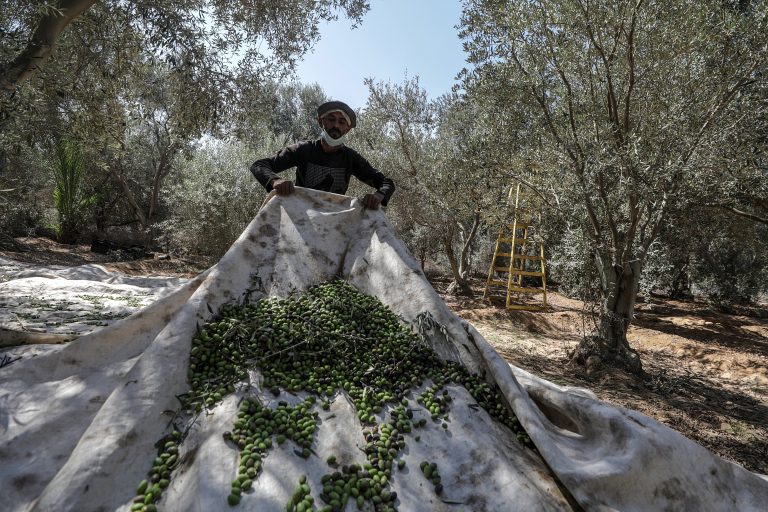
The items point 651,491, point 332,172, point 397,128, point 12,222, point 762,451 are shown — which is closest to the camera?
point 651,491

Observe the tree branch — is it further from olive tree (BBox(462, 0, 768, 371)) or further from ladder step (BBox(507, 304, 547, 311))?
ladder step (BBox(507, 304, 547, 311))

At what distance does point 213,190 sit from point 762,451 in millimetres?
13182

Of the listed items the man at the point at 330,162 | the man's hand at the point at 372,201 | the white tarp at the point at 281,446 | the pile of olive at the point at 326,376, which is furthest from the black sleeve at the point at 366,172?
the white tarp at the point at 281,446

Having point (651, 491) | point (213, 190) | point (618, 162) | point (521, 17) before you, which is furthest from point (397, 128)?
point (651, 491)

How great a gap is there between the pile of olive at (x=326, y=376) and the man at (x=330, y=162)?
1596 millimetres

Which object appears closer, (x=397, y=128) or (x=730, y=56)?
(x=730, y=56)

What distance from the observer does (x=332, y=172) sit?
4.70 metres

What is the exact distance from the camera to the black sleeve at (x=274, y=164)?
421 cm

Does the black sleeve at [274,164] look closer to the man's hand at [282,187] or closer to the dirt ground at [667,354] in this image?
the man's hand at [282,187]

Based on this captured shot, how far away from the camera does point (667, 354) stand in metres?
8.23

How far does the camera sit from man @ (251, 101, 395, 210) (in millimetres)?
4453

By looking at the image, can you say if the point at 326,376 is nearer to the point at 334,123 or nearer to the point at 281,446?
the point at 281,446

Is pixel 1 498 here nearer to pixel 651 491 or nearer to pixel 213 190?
pixel 651 491


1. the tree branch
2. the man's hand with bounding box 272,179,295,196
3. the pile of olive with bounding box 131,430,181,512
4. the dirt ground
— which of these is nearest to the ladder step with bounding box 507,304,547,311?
the dirt ground
